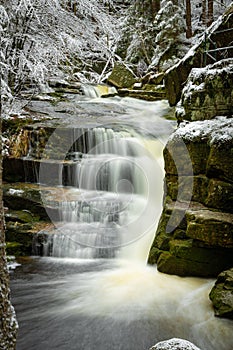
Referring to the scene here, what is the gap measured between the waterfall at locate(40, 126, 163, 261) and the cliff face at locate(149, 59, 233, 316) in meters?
1.15

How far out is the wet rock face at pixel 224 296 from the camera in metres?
4.77

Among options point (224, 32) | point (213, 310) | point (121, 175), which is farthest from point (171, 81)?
point (213, 310)

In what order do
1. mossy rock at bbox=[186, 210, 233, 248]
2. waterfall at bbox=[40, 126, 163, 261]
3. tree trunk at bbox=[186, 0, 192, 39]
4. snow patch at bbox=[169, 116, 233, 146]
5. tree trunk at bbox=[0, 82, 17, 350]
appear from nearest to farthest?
tree trunk at bbox=[0, 82, 17, 350] → mossy rock at bbox=[186, 210, 233, 248] → snow patch at bbox=[169, 116, 233, 146] → waterfall at bbox=[40, 126, 163, 261] → tree trunk at bbox=[186, 0, 192, 39]

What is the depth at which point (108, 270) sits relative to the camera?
681 cm

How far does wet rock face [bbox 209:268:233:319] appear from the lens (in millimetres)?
4770

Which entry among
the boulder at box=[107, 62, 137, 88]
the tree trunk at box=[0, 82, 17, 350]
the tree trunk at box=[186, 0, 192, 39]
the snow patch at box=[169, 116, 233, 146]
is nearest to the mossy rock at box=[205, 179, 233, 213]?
the snow patch at box=[169, 116, 233, 146]

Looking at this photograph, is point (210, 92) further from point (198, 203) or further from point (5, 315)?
point (5, 315)

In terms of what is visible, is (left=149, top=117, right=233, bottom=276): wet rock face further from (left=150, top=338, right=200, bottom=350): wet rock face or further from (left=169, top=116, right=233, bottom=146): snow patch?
(left=150, top=338, right=200, bottom=350): wet rock face

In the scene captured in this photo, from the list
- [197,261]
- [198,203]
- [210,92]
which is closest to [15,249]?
[197,261]

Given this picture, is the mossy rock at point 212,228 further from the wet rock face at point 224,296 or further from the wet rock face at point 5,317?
the wet rock face at point 5,317

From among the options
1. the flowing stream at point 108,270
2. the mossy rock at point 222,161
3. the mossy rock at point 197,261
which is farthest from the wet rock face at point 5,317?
the mossy rock at point 222,161

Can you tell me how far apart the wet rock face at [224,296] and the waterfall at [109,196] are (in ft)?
8.31

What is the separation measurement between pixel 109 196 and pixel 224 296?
4622mm

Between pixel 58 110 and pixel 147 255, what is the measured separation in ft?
25.8
